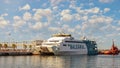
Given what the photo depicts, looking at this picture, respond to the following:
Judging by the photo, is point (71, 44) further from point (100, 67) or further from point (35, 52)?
point (100, 67)

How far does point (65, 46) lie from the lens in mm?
154875

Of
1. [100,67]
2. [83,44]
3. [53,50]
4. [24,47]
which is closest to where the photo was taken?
[100,67]

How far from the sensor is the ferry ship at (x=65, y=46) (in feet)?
495

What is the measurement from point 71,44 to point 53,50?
13.7m

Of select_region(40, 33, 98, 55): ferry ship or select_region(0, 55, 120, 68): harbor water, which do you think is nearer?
select_region(0, 55, 120, 68): harbor water

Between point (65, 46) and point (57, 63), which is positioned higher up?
point (65, 46)

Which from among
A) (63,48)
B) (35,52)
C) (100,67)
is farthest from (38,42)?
(100,67)

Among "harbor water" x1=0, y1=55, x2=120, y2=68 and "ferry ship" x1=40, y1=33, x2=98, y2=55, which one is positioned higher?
"ferry ship" x1=40, y1=33, x2=98, y2=55

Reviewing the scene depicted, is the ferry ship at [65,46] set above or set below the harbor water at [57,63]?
above

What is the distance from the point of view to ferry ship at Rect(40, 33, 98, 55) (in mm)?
151000

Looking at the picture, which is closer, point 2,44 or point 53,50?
point 53,50

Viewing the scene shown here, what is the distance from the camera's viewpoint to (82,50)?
16862 cm

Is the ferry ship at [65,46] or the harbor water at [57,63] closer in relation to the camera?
the harbor water at [57,63]

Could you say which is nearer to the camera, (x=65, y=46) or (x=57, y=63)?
(x=57, y=63)
